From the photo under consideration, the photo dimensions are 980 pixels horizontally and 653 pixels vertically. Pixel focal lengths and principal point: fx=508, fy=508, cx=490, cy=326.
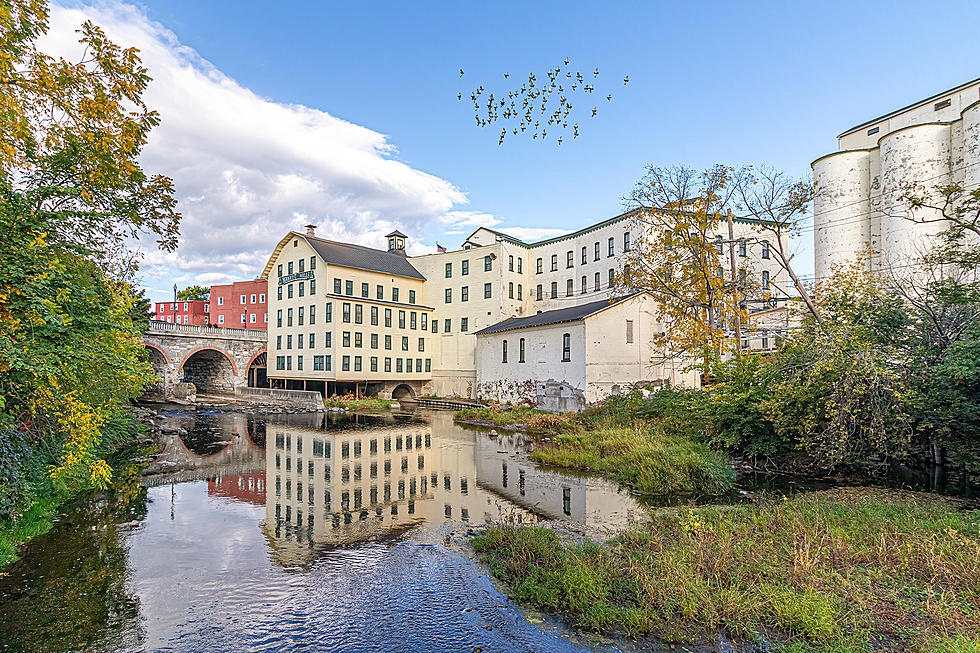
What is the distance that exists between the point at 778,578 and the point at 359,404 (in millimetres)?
33342

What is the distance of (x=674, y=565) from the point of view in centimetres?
757

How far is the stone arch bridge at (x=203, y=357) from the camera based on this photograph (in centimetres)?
4006

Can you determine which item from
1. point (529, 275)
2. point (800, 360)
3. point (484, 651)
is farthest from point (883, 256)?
point (484, 651)

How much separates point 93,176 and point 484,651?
9.05 meters

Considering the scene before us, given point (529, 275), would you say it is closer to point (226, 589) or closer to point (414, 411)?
point (414, 411)

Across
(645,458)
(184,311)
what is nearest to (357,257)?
(645,458)

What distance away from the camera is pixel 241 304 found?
68688 mm

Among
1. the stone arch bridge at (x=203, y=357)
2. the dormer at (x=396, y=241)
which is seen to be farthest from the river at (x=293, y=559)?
the dormer at (x=396, y=241)

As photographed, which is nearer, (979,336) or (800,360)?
(979,336)

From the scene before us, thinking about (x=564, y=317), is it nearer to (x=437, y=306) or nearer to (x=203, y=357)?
(x=437, y=306)

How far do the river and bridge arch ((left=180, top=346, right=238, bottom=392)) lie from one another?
28.5 meters

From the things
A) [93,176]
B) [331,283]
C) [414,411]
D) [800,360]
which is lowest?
[414,411]

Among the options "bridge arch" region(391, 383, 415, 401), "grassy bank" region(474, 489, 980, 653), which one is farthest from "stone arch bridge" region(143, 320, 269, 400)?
"grassy bank" region(474, 489, 980, 653)

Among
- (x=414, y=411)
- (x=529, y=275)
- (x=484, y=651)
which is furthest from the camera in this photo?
(x=529, y=275)
